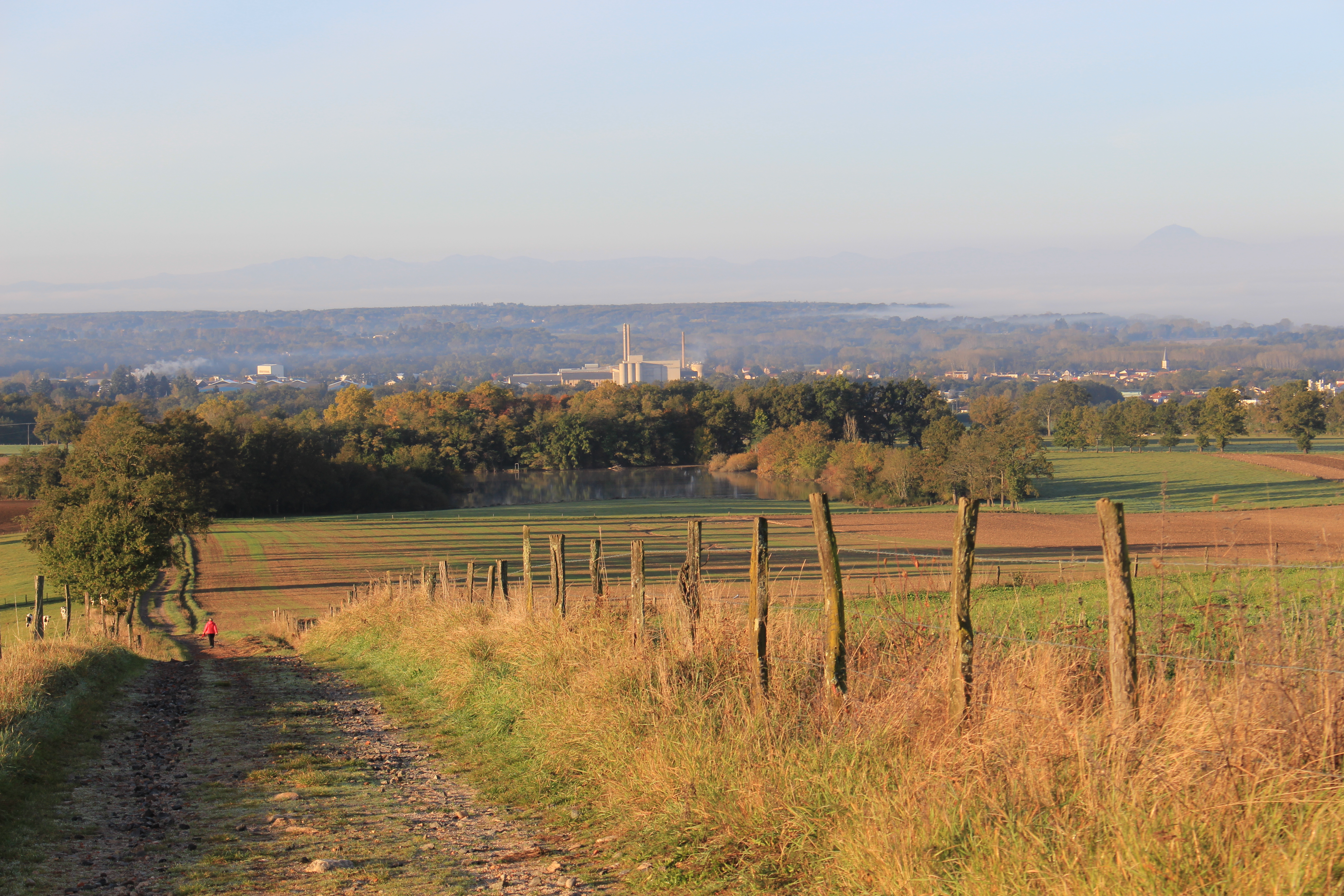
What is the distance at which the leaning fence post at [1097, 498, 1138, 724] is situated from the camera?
199 inches

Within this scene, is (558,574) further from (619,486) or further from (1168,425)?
(1168,425)

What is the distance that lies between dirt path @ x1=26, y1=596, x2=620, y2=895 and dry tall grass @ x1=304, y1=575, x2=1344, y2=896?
0.74 m

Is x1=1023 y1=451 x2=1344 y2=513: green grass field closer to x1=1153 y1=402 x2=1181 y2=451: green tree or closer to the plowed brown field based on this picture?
the plowed brown field

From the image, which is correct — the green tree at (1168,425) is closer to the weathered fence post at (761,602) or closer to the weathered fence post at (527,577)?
the weathered fence post at (527,577)

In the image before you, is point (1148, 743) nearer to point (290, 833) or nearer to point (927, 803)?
point (927, 803)

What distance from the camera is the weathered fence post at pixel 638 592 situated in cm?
873

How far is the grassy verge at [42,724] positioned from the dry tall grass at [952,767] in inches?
133

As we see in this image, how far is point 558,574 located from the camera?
1159cm

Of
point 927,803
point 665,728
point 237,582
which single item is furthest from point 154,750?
point 237,582

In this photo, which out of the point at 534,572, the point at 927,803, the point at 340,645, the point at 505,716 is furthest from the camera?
A: the point at 534,572

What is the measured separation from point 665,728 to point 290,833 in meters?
2.45

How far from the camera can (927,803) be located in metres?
4.87

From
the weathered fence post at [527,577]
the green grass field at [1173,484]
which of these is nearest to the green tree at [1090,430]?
the green grass field at [1173,484]

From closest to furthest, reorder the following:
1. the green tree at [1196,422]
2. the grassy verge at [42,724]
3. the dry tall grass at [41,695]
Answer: the grassy verge at [42,724] → the dry tall grass at [41,695] → the green tree at [1196,422]
